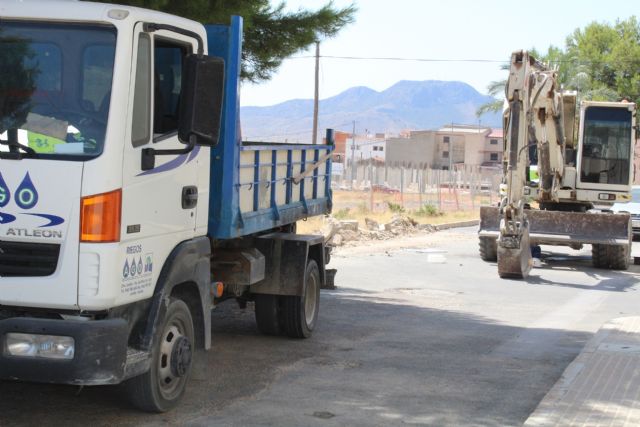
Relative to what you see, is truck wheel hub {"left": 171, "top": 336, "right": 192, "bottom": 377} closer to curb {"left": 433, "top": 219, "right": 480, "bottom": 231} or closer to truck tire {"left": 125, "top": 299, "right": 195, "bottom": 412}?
truck tire {"left": 125, "top": 299, "right": 195, "bottom": 412}

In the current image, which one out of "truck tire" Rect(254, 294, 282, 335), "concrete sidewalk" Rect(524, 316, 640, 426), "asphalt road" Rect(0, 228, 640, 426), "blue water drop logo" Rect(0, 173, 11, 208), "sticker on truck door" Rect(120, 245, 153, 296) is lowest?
"asphalt road" Rect(0, 228, 640, 426)

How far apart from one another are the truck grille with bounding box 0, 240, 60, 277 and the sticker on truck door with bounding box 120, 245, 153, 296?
0.45m

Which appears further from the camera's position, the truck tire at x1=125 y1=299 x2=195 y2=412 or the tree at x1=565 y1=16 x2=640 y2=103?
the tree at x1=565 y1=16 x2=640 y2=103

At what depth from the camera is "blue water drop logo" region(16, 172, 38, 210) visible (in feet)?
19.9

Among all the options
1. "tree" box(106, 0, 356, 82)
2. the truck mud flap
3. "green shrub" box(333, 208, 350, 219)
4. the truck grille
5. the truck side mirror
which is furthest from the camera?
"green shrub" box(333, 208, 350, 219)

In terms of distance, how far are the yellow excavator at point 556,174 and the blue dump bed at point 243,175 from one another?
25.3ft

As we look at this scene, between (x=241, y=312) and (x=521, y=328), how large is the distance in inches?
136

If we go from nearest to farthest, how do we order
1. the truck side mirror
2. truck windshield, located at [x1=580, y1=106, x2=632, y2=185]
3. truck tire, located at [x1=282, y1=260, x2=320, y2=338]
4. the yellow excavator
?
the truck side mirror
truck tire, located at [x1=282, y1=260, x2=320, y2=338]
the yellow excavator
truck windshield, located at [x1=580, y1=106, x2=632, y2=185]

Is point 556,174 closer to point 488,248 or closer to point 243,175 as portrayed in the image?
point 488,248

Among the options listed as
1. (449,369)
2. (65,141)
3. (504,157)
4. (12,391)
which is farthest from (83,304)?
(504,157)

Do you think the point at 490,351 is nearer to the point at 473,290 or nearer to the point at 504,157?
the point at 473,290

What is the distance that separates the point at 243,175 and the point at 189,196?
1.34 metres

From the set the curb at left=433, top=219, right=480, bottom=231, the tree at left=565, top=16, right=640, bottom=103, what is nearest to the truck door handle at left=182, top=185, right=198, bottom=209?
the curb at left=433, top=219, right=480, bottom=231

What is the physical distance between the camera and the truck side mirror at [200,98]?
644cm
